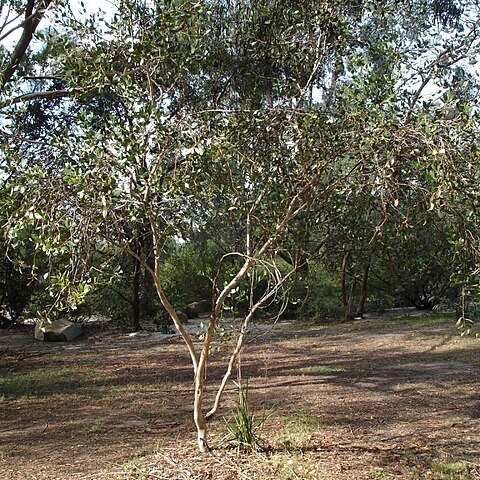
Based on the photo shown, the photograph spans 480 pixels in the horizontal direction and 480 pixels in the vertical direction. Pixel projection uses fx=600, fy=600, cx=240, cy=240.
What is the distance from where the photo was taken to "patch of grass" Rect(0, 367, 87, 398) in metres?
6.81

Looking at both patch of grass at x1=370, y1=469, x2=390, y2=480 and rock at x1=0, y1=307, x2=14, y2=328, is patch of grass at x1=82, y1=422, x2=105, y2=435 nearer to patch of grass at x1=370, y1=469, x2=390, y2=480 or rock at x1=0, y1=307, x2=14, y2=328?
patch of grass at x1=370, y1=469, x2=390, y2=480

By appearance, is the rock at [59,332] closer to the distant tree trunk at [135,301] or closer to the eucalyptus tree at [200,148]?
the distant tree trunk at [135,301]

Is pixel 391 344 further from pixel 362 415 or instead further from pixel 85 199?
pixel 85 199

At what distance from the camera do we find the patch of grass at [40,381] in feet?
22.3

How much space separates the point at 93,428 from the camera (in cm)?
505

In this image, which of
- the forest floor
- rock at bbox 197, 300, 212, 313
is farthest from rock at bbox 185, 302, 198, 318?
the forest floor

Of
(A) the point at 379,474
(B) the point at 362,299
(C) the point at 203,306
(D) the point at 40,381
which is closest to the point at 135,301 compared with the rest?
(C) the point at 203,306

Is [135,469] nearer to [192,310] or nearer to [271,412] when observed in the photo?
[271,412]

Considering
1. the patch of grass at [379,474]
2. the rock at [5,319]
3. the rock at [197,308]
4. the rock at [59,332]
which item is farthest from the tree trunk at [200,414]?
the rock at [197,308]

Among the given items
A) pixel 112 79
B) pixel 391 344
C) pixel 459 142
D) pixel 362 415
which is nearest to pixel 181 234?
pixel 112 79

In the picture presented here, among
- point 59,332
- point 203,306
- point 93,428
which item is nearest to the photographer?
point 93,428

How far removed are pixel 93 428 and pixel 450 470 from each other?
2.85 metres

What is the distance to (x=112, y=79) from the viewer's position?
12.0ft

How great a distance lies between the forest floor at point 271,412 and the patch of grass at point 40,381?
1 cm
